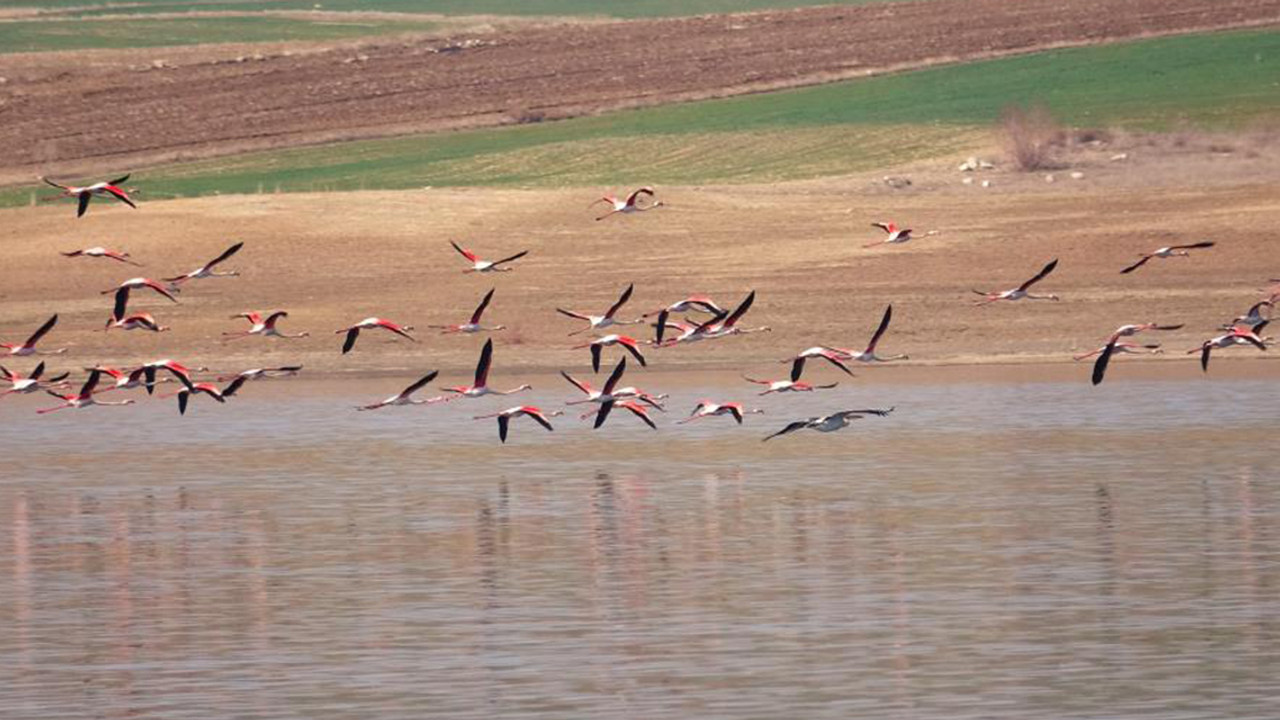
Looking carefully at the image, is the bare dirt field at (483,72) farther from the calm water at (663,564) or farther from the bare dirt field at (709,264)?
the calm water at (663,564)

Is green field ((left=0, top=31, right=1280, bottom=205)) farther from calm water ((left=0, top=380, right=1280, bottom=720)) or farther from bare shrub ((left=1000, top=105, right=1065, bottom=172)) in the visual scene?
calm water ((left=0, top=380, right=1280, bottom=720))

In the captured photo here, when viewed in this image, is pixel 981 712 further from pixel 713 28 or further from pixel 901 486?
pixel 713 28

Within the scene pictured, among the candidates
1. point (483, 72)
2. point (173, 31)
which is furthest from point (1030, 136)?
point (173, 31)

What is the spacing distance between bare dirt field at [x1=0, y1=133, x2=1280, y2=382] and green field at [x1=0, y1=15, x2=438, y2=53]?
3931 cm

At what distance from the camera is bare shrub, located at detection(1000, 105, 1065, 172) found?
2080 inches

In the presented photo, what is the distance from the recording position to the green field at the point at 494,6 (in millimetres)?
103438

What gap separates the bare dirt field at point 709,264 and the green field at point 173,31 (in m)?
39.3

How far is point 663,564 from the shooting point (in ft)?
81.0

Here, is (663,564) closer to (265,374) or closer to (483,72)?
(265,374)

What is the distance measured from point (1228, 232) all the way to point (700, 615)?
2535 cm

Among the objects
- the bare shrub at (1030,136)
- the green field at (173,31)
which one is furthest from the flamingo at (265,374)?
the green field at (173,31)

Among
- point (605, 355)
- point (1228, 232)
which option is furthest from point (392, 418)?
point (1228, 232)

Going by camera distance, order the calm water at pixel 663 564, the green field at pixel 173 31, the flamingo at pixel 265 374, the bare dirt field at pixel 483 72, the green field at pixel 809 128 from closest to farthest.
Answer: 1. the calm water at pixel 663 564
2. the flamingo at pixel 265 374
3. the green field at pixel 809 128
4. the bare dirt field at pixel 483 72
5. the green field at pixel 173 31

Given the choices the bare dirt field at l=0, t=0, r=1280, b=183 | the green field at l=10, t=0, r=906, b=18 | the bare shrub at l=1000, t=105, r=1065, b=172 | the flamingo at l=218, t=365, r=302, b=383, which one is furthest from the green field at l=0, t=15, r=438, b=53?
the flamingo at l=218, t=365, r=302, b=383
